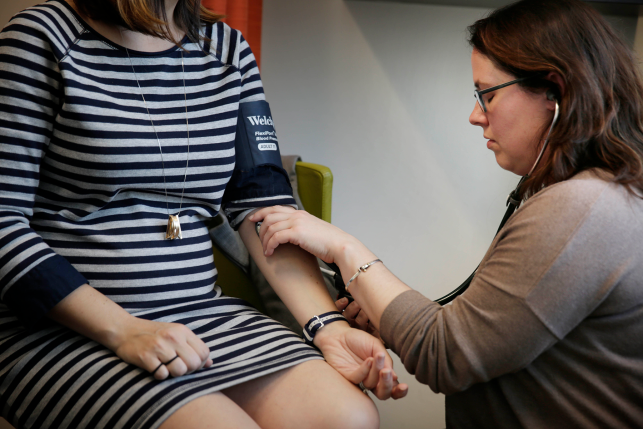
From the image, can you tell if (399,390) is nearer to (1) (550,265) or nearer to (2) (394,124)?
(1) (550,265)

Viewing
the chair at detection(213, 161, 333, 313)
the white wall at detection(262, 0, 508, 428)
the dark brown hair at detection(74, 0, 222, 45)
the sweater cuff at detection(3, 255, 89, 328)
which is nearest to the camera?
the sweater cuff at detection(3, 255, 89, 328)

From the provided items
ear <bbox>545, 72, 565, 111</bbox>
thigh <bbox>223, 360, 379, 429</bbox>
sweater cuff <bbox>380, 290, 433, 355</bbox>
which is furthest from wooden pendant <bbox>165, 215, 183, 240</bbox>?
ear <bbox>545, 72, 565, 111</bbox>

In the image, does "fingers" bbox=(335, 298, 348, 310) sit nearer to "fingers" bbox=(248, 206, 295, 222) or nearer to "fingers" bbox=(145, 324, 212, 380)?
"fingers" bbox=(248, 206, 295, 222)

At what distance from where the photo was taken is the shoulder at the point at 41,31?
0.84 metres

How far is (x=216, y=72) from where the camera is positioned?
3.44 feet

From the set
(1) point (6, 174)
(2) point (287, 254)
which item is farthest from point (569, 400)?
(1) point (6, 174)

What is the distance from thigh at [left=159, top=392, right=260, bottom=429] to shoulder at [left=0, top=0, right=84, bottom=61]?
0.63m

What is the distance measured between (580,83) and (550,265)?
0.31 meters

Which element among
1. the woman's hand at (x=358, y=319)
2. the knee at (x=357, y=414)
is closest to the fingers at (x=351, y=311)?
the woman's hand at (x=358, y=319)

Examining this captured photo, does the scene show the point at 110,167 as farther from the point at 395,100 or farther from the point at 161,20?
the point at 395,100

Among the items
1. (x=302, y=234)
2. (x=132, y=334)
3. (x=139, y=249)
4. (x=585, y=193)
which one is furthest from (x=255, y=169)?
(x=585, y=193)

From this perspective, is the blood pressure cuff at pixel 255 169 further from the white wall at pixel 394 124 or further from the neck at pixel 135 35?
the white wall at pixel 394 124

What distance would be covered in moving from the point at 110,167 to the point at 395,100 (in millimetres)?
1693

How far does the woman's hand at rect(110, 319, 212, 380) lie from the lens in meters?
0.76
